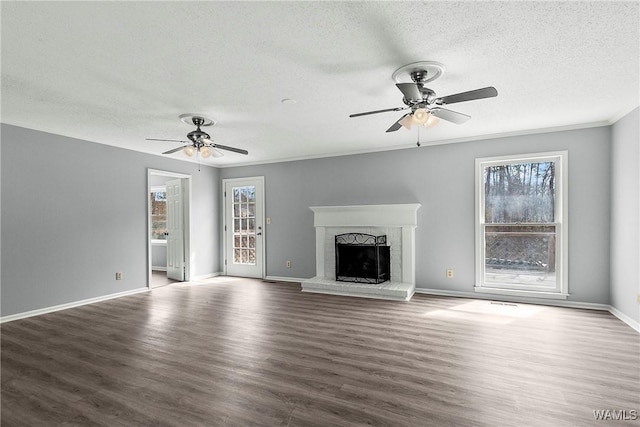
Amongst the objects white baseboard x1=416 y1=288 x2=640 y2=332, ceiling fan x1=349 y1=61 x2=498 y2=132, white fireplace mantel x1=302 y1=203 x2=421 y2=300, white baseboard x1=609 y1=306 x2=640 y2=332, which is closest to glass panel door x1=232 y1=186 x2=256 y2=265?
→ white fireplace mantel x1=302 y1=203 x2=421 y2=300

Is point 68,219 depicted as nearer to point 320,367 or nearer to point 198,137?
point 198,137

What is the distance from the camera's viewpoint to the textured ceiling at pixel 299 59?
74.3 inches

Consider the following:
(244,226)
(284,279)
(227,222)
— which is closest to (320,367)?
(284,279)

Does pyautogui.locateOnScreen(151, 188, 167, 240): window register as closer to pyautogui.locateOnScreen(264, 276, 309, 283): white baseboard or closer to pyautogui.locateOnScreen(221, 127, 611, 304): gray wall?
pyautogui.locateOnScreen(221, 127, 611, 304): gray wall

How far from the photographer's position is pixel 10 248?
12.9 feet

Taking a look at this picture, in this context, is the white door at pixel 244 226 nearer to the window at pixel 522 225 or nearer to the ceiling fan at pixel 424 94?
the window at pixel 522 225

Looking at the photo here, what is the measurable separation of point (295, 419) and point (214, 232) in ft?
18.3

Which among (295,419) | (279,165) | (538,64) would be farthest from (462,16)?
(279,165)

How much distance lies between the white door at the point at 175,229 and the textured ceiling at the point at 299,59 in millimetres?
2588

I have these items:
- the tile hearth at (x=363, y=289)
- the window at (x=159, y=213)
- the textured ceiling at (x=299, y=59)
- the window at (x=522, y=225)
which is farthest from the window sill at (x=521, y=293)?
the window at (x=159, y=213)

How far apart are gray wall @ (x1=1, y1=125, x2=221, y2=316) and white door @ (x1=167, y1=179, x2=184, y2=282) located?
823mm

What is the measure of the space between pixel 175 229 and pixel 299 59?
5.29 m

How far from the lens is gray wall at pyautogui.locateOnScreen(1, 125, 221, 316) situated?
3.98 m

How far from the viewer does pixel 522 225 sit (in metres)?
4.64
